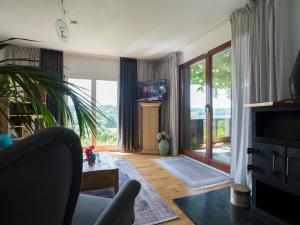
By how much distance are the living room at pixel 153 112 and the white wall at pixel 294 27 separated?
12 mm

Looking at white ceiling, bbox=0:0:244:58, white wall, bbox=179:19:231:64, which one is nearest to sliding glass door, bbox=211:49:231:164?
white wall, bbox=179:19:231:64

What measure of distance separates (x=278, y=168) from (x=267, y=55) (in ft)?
4.27

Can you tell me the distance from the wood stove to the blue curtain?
3.27m

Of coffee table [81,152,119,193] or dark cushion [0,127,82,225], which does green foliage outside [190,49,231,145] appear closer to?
coffee table [81,152,119,193]

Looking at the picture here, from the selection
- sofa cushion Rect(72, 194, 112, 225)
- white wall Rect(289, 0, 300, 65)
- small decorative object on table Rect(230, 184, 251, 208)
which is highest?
white wall Rect(289, 0, 300, 65)

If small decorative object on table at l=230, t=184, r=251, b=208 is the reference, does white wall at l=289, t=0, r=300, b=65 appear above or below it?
above

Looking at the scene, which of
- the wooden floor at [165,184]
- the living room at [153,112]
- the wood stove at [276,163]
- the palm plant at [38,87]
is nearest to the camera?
the living room at [153,112]

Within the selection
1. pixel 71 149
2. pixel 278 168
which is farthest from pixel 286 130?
pixel 71 149

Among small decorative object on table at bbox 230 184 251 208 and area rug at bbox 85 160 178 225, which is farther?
small decorative object on table at bbox 230 184 251 208

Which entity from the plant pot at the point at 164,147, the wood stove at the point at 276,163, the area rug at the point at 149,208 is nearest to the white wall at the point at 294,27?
the wood stove at the point at 276,163

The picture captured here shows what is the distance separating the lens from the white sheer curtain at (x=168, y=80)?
13.7ft

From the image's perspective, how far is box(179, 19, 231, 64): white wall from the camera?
2.88 metres

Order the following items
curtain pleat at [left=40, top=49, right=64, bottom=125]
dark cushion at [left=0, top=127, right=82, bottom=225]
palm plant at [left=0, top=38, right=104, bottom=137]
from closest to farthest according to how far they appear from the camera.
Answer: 1. dark cushion at [left=0, top=127, right=82, bottom=225]
2. palm plant at [left=0, top=38, right=104, bottom=137]
3. curtain pleat at [left=40, top=49, right=64, bottom=125]

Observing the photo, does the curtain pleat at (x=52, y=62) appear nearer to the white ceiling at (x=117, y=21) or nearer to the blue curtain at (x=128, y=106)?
the white ceiling at (x=117, y=21)
